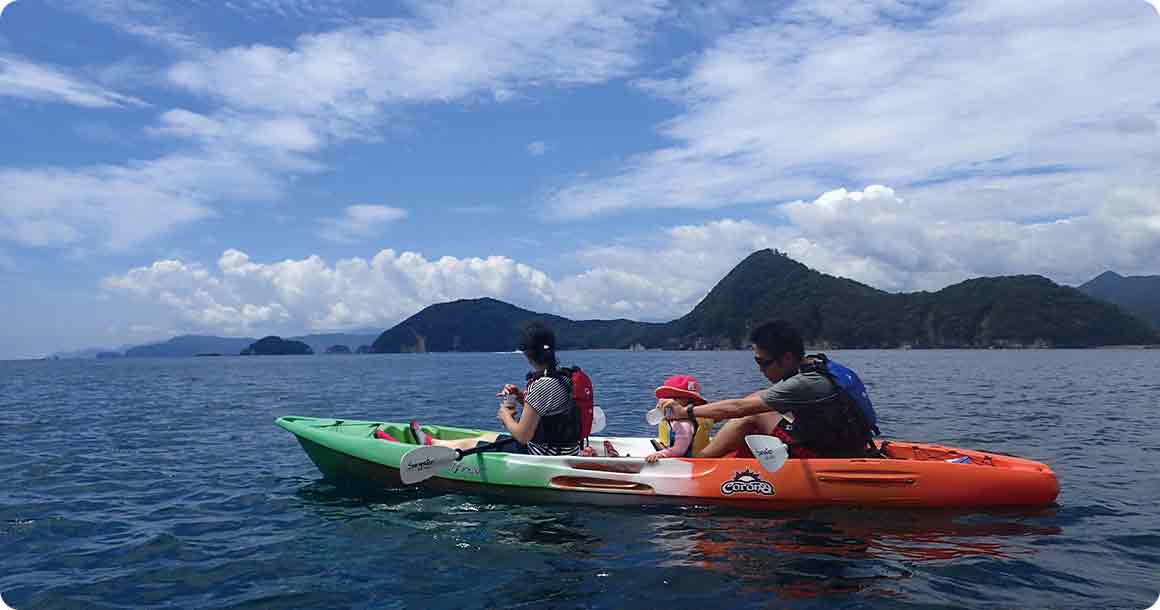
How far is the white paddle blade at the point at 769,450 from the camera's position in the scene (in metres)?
7.97

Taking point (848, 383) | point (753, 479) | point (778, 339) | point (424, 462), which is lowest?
point (753, 479)

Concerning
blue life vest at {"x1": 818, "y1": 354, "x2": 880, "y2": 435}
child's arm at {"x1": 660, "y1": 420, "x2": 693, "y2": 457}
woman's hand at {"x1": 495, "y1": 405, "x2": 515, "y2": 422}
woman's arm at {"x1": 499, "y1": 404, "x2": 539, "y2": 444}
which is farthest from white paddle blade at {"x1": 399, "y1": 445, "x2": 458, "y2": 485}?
blue life vest at {"x1": 818, "y1": 354, "x2": 880, "y2": 435}

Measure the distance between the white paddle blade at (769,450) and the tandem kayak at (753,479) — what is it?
538 mm

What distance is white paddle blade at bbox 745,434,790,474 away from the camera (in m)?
7.97

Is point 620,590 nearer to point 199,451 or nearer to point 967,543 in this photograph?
point 967,543

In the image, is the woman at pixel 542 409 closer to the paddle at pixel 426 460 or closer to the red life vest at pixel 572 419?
the red life vest at pixel 572 419

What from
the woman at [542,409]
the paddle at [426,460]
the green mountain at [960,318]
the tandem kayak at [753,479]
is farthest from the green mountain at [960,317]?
the paddle at [426,460]

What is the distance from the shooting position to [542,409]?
915cm

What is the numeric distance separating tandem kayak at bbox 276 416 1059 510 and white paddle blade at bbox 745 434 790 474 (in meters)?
0.54

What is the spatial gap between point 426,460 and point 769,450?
4547 mm

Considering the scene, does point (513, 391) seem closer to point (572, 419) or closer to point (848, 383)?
point (572, 419)

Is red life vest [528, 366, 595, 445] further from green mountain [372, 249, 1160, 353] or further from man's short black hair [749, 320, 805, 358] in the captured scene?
green mountain [372, 249, 1160, 353]

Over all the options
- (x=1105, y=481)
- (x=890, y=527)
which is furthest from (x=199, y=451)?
(x=1105, y=481)

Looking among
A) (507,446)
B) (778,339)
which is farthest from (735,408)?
(507,446)
